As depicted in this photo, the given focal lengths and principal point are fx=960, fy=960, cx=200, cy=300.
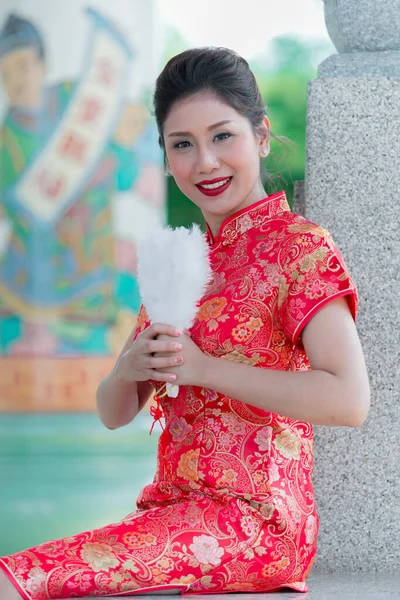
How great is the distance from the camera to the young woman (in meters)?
1.65

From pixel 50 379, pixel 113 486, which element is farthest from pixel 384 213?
pixel 50 379

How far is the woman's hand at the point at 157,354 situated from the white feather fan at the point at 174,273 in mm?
35

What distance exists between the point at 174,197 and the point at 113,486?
219 inches

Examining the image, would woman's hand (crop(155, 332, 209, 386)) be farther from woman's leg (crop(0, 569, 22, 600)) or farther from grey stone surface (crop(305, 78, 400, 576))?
grey stone surface (crop(305, 78, 400, 576))

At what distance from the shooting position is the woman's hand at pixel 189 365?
5.62 feet

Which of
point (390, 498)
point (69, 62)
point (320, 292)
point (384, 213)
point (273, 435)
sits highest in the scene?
point (69, 62)

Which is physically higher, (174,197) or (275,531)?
(174,197)

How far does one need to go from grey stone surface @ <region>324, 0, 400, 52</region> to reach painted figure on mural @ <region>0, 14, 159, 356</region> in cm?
918

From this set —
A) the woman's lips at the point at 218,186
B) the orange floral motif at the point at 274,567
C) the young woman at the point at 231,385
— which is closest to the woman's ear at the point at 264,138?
the young woman at the point at 231,385

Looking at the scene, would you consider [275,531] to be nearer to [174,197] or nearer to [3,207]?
[3,207]

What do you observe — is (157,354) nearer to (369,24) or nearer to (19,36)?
(369,24)

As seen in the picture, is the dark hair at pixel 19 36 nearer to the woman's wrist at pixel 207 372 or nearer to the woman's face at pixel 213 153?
the woman's face at pixel 213 153

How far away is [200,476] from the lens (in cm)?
175

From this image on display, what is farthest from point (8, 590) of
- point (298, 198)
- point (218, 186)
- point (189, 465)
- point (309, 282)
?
point (298, 198)
